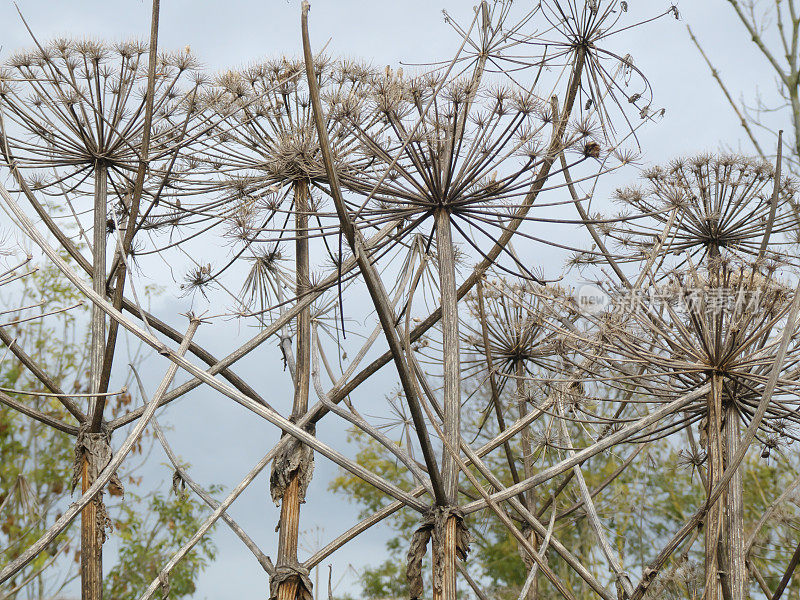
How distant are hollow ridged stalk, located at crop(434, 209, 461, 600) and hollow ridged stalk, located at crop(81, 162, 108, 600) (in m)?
3.20

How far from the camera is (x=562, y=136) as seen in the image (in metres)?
6.48

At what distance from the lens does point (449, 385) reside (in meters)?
6.12

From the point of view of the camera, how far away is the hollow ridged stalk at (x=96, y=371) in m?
7.54

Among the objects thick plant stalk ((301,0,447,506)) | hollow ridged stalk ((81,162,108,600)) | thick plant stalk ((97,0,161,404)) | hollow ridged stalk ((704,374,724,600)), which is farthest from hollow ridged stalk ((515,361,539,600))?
hollow ridged stalk ((81,162,108,600))

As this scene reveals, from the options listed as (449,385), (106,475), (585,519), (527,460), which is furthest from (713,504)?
(585,519)

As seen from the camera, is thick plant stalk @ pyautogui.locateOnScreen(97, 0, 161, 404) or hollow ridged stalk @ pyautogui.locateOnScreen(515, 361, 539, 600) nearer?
thick plant stalk @ pyautogui.locateOnScreen(97, 0, 161, 404)

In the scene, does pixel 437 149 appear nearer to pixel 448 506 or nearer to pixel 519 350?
pixel 448 506

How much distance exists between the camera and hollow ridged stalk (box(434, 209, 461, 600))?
5824 millimetres

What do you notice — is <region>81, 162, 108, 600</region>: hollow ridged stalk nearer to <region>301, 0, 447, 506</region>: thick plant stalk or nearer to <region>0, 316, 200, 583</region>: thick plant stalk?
<region>0, 316, 200, 583</region>: thick plant stalk

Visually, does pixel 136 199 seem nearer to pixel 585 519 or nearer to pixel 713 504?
pixel 713 504

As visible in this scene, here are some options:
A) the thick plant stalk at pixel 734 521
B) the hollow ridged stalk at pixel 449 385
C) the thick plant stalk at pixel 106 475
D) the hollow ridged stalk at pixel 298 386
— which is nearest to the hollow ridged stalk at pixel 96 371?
the thick plant stalk at pixel 106 475

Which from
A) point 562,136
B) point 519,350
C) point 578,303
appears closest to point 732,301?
point 578,303

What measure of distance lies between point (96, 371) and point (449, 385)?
349 centimetres

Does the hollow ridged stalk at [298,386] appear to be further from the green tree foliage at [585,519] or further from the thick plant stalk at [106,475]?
the green tree foliage at [585,519]
